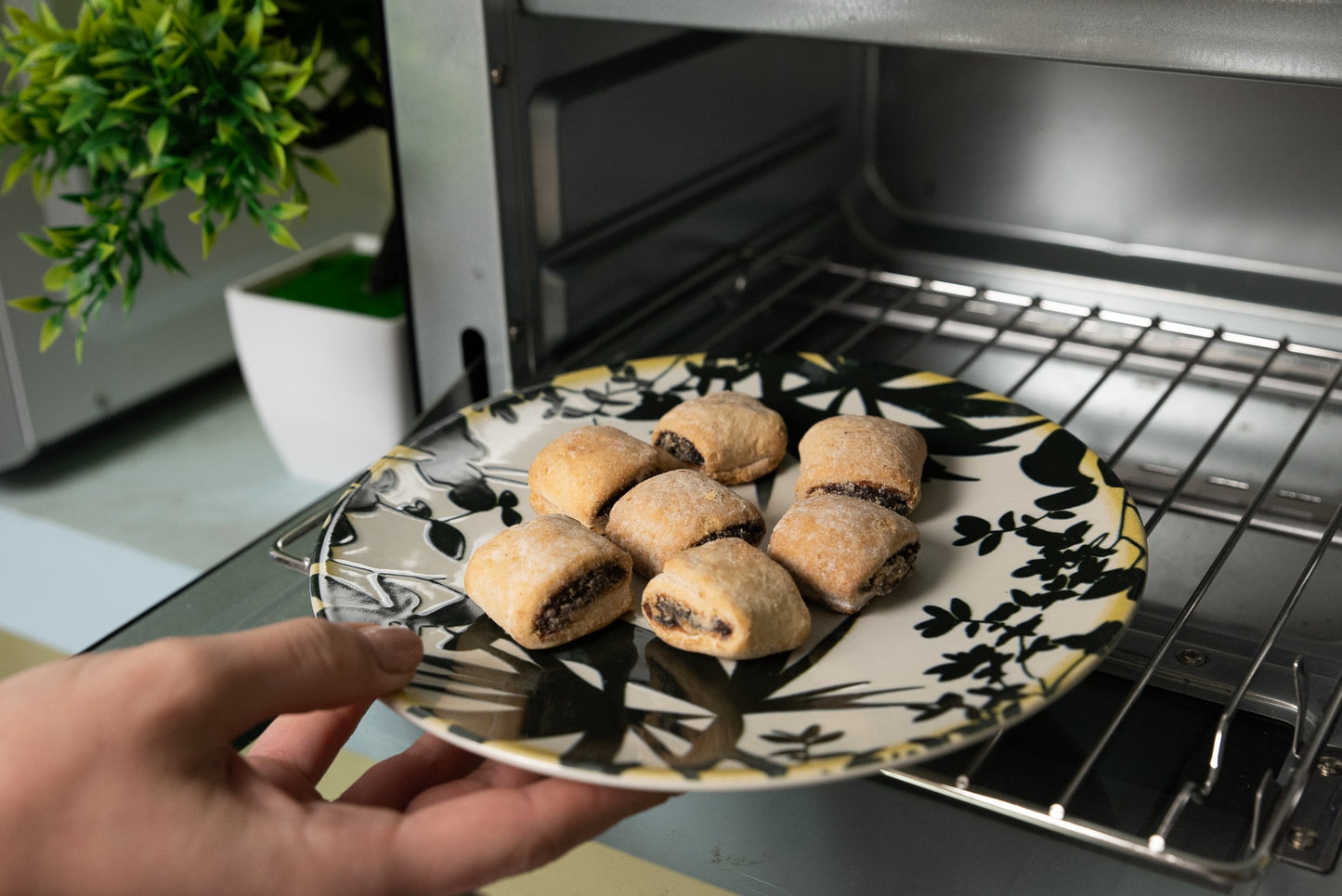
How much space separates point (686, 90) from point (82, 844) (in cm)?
80

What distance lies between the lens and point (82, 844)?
52 centimetres

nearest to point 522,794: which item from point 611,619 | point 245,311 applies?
point 611,619

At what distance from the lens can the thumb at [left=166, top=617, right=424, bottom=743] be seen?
527mm

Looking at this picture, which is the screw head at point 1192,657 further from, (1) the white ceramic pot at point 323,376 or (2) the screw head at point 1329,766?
(1) the white ceramic pot at point 323,376

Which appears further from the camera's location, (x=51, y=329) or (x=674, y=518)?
(x=51, y=329)

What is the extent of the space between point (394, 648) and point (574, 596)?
10 centimetres

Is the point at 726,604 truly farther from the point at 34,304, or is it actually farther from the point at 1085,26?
the point at 34,304

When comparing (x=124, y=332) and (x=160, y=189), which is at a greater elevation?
(x=160, y=189)

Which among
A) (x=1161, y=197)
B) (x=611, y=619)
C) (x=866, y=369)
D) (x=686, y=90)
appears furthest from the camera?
(x=1161, y=197)

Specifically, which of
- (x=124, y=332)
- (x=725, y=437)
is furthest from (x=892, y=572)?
(x=124, y=332)

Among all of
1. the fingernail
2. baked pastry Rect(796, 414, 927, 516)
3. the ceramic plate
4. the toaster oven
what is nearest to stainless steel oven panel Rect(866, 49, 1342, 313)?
the toaster oven

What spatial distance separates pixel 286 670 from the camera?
0.54 meters

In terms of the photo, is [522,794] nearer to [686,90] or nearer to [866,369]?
[866,369]

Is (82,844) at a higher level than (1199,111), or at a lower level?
Answer: lower
